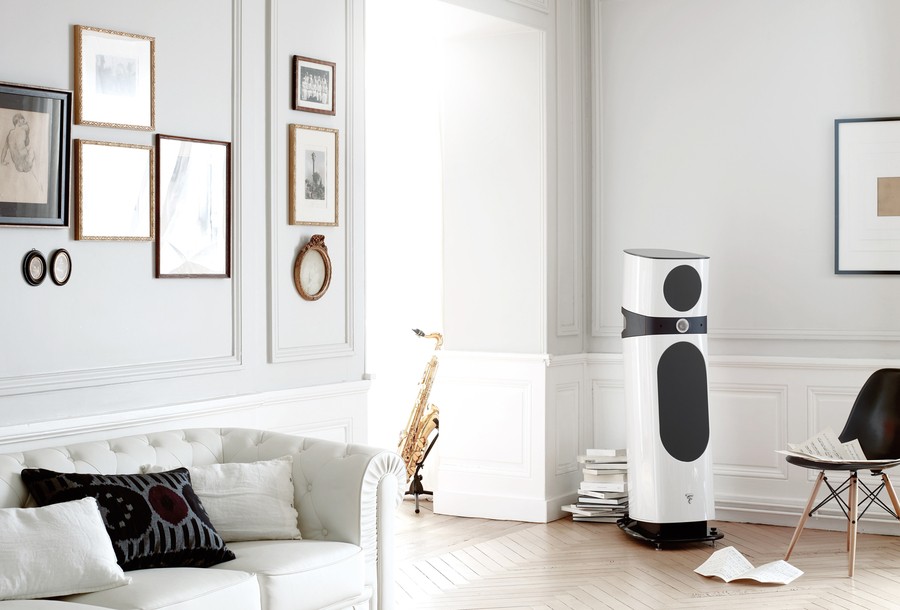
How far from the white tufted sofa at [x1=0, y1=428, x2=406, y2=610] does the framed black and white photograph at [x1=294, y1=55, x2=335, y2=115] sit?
149 cm

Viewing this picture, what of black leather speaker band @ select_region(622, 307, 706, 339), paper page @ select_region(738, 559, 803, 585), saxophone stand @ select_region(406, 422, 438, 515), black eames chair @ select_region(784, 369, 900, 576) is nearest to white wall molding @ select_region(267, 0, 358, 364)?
black leather speaker band @ select_region(622, 307, 706, 339)

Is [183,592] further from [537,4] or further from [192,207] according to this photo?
[537,4]

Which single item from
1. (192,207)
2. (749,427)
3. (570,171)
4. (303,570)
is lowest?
(303,570)

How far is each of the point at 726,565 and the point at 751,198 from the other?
2.20 meters

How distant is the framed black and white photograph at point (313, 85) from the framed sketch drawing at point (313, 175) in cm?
10

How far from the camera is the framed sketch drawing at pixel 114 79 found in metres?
3.58

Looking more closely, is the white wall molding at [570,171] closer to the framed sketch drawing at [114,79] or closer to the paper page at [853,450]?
the paper page at [853,450]

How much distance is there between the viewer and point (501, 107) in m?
6.09

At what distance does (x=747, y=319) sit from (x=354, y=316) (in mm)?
2420

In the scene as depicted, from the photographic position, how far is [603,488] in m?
5.82

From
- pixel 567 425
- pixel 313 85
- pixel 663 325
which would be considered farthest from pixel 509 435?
pixel 313 85

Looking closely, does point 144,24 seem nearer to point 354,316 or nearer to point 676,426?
point 354,316

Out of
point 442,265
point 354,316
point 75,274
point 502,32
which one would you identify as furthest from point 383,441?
point 75,274

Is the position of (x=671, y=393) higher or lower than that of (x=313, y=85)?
lower
